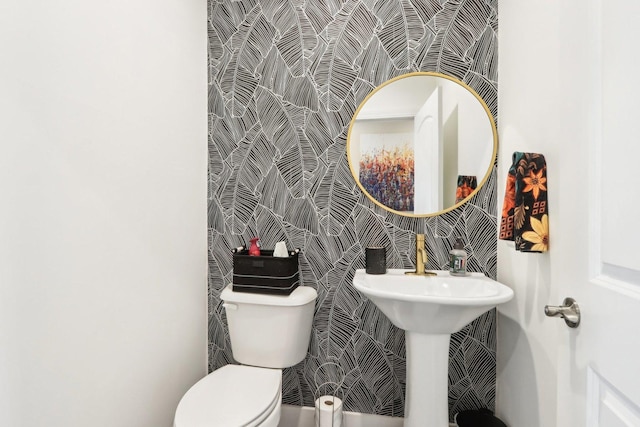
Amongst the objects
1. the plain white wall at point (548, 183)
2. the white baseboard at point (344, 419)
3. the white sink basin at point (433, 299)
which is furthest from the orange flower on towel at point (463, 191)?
the white baseboard at point (344, 419)

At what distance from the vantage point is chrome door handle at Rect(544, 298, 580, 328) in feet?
2.60

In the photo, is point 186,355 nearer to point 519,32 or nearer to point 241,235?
point 241,235

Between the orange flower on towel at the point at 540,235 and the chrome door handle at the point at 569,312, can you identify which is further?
the orange flower on towel at the point at 540,235

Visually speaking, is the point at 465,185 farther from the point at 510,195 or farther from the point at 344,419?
the point at 344,419

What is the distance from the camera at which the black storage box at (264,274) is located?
1717 millimetres

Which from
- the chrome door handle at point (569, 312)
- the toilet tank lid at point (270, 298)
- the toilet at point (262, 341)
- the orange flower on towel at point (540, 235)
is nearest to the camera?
the chrome door handle at point (569, 312)

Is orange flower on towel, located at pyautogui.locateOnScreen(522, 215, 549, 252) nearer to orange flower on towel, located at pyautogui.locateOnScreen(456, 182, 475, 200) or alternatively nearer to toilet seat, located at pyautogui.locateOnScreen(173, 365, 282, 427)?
orange flower on towel, located at pyautogui.locateOnScreen(456, 182, 475, 200)

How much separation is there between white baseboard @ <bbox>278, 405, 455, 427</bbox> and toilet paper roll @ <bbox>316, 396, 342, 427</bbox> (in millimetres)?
168

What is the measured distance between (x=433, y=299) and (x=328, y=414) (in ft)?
2.81

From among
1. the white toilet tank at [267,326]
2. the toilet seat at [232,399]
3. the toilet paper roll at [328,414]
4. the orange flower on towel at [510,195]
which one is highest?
the orange flower on towel at [510,195]

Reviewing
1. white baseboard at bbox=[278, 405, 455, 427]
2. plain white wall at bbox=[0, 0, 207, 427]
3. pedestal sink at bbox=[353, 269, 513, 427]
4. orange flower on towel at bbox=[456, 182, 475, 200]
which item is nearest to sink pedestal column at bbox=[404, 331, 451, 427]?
pedestal sink at bbox=[353, 269, 513, 427]

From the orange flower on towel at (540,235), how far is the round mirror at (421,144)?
0.51 m

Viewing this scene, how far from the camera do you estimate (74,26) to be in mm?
1159

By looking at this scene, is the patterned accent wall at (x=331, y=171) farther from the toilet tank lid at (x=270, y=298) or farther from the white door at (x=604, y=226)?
the white door at (x=604, y=226)
